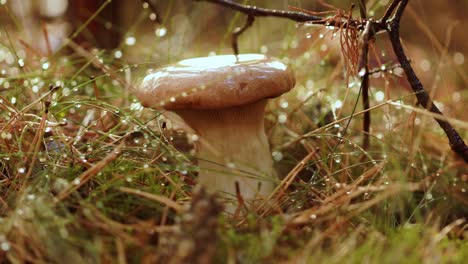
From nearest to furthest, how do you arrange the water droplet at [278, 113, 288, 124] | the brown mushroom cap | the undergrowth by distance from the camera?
the undergrowth → the brown mushroom cap → the water droplet at [278, 113, 288, 124]

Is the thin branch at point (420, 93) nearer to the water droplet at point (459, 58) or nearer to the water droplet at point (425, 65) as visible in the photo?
the water droplet at point (425, 65)

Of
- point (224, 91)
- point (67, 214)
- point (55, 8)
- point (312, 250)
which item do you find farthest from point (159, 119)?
point (55, 8)

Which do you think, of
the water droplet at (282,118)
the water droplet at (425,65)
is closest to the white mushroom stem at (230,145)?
the water droplet at (282,118)

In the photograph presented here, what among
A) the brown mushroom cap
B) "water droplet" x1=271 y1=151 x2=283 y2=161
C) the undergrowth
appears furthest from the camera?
"water droplet" x1=271 y1=151 x2=283 y2=161

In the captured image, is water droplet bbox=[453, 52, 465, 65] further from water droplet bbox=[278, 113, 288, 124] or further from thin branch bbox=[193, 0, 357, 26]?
thin branch bbox=[193, 0, 357, 26]

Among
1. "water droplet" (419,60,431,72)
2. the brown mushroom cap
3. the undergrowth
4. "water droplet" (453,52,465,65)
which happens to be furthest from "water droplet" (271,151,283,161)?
"water droplet" (453,52,465,65)

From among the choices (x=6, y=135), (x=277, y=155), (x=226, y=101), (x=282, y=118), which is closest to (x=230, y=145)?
(x=226, y=101)

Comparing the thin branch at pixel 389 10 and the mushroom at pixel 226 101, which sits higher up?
the thin branch at pixel 389 10

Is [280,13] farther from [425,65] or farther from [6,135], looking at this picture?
[425,65]

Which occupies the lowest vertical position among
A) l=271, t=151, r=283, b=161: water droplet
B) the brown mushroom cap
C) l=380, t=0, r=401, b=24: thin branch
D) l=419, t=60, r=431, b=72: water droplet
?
l=271, t=151, r=283, b=161: water droplet
